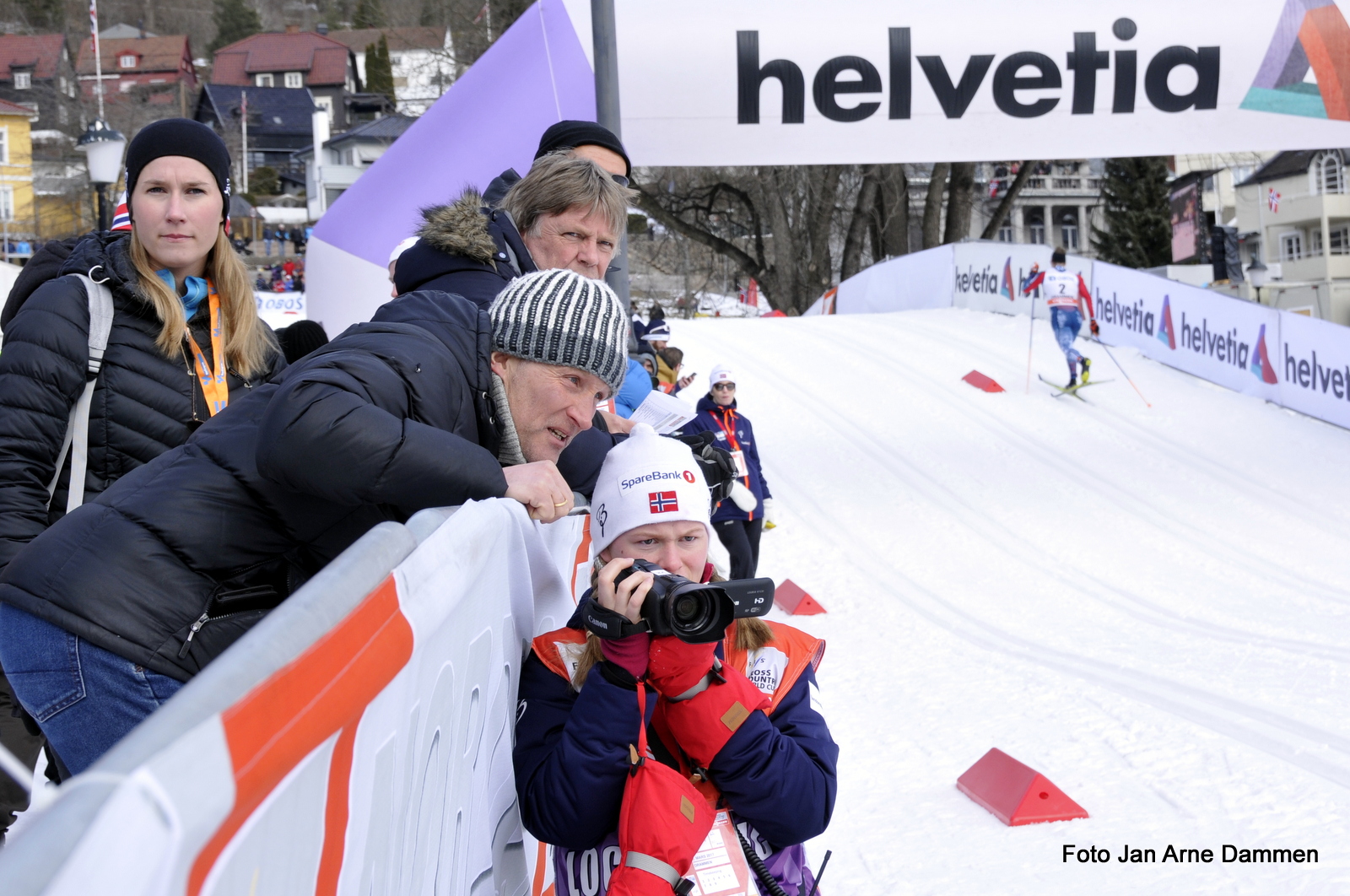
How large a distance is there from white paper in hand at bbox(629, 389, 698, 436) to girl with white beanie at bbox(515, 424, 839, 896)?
1236mm

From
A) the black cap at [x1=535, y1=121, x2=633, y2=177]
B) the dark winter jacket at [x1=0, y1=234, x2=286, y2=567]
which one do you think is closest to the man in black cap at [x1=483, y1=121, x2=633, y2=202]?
the black cap at [x1=535, y1=121, x2=633, y2=177]

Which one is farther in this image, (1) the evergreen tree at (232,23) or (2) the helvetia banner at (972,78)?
(1) the evergreen tree at (232,23)

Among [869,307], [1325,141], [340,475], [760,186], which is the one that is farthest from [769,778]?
[760,186]

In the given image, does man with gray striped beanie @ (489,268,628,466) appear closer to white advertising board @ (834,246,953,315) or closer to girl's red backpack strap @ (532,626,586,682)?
girl's red backpack strap @ (532,626,586,682)

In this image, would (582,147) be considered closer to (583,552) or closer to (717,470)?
(583,552)

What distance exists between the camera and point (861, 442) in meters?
14.8

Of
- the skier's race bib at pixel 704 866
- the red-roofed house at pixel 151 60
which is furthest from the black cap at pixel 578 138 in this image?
the red-roofed house at pixel 151 60

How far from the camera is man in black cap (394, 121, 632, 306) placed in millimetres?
2924

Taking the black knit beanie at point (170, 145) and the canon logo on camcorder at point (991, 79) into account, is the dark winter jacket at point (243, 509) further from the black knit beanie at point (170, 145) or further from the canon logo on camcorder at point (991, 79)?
the canon logo on camcorder at point (991, 79)

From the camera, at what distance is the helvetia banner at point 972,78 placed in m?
8.20

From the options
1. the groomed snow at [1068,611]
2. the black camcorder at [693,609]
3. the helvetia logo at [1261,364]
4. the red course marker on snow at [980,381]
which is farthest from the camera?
the red course marker on snow at [980,381]

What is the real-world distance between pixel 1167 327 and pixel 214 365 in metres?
17.8

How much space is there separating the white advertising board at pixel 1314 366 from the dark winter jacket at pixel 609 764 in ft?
47.8

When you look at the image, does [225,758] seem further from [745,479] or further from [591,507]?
[745,479]
